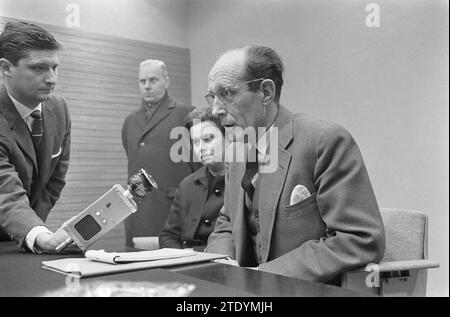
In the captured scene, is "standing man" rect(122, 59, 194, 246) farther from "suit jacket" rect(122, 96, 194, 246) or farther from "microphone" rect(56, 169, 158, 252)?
"microphone" rect(56, 169, 158, 252)

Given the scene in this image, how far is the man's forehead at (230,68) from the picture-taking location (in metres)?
1.57

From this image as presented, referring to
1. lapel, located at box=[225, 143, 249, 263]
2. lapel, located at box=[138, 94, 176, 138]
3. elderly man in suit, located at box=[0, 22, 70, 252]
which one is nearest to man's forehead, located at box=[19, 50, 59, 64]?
elderly man in suit, located at box=[0, 22, 70, 252]

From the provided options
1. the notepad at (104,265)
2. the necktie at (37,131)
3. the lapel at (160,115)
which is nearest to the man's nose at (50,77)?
the necktie at (37,131)

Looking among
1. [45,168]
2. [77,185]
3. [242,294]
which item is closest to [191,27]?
[77,185]

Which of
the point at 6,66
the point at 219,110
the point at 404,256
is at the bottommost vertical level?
the point at 404,256

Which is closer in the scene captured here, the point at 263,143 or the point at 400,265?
the point at 400,265

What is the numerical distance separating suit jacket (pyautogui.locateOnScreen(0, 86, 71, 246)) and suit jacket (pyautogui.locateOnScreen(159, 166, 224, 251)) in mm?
649

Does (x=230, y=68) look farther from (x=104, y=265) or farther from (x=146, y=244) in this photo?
(x=146, y=244)

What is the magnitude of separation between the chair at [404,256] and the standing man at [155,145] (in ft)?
6.57

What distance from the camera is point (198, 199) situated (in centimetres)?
252

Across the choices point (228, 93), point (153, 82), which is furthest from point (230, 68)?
point (153, 82)

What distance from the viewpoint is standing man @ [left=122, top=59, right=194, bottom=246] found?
3.45m

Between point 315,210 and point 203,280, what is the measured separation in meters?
0.57

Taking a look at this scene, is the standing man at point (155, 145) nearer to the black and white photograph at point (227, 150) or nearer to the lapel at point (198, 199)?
the black and white photograph at point (227, 150)
